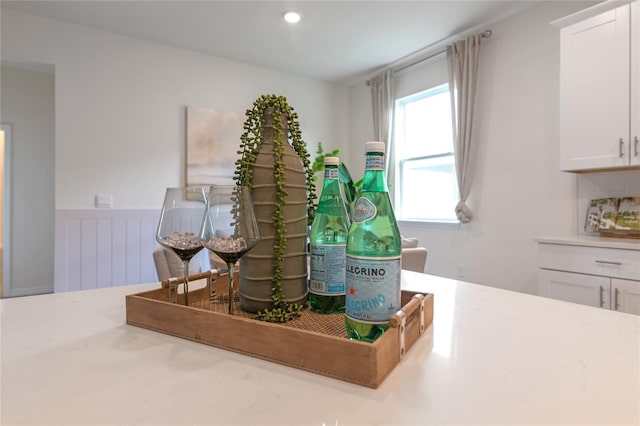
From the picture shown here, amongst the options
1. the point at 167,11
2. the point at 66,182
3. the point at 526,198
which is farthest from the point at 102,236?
the point at 526,198

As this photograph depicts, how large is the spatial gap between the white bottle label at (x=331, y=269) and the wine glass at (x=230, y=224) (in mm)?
131

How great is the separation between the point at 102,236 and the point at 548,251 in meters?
3.74

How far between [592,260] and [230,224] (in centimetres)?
242

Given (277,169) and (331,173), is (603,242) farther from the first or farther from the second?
(277,169)

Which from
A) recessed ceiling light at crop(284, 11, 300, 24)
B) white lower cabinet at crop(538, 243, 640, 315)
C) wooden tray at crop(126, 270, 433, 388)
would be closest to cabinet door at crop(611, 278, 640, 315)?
white lower cabinet at crop(538, 243, 640, 315)

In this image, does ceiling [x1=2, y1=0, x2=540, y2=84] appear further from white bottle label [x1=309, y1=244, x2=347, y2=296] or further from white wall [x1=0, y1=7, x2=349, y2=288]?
white bottle label [x1=309, y1=244, x2=347, y2=296]

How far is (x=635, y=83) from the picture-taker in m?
2.12

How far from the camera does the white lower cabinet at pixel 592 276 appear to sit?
2.01 meters

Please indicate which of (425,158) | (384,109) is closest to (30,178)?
(384,109)

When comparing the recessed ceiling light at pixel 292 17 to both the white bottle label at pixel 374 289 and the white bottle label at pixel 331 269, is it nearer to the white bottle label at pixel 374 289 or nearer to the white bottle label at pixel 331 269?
the white bottle label at pixel 331 269

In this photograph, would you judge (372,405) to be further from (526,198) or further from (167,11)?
(167,11)

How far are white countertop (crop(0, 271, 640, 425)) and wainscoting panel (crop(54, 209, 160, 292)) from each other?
3082 mm

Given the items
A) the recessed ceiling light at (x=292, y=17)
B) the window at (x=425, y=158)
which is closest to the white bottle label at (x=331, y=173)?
the recessed ceiling light at (x=292, y=17)

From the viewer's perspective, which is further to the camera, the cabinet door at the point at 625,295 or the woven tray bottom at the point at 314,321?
the cabinet door at the point at 625,295
